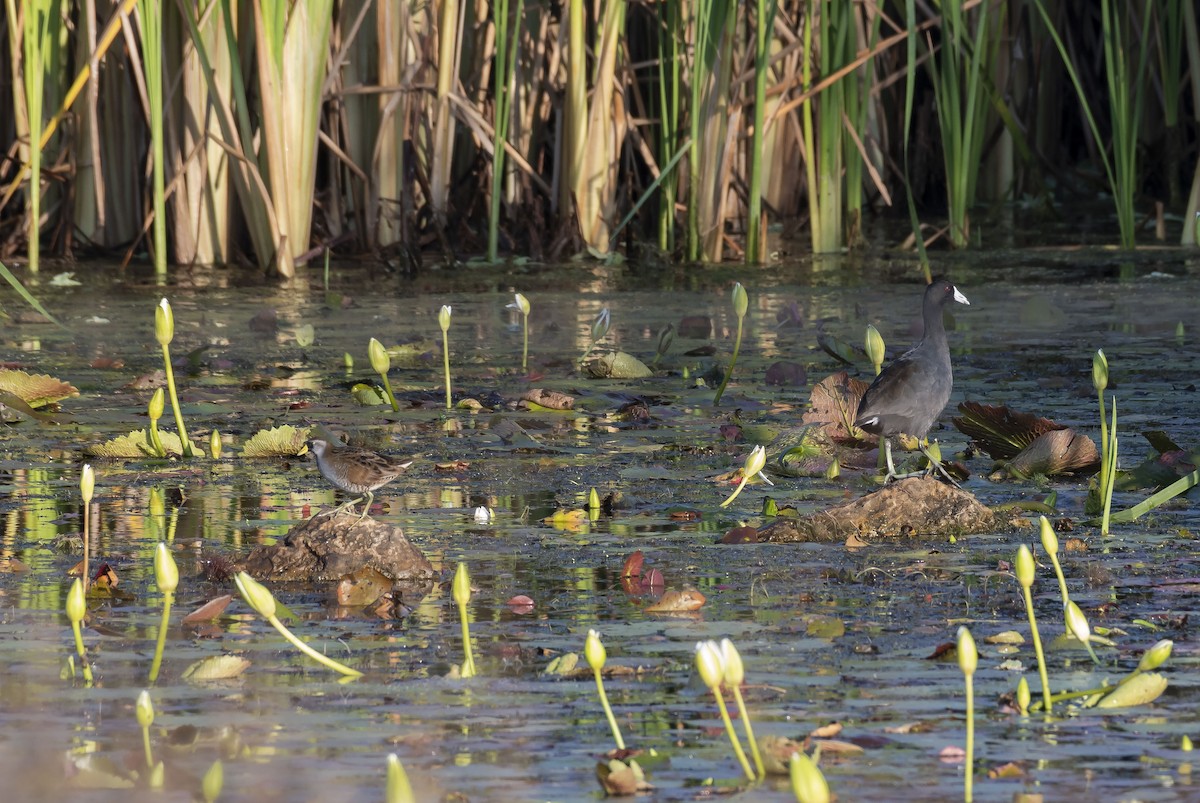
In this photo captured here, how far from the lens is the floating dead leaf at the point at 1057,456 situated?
4461 mm

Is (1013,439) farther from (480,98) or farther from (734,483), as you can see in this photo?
(480,98)

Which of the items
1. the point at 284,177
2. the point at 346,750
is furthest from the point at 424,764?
the point at 284,177

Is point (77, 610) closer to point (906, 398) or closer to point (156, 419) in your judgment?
point (156, 419)

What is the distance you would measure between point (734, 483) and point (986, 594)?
4.05 ft

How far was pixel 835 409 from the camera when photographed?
5074 millimetres

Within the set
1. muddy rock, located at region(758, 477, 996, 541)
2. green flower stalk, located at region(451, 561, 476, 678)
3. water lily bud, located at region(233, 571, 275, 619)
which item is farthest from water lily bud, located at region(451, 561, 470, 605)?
muddy rock, located at region(758, 477, 996, 541)

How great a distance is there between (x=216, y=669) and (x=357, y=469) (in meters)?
1.21

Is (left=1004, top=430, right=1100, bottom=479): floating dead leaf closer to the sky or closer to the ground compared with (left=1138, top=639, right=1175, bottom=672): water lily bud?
closer to the ground

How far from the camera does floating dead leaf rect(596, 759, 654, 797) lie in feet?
7.28

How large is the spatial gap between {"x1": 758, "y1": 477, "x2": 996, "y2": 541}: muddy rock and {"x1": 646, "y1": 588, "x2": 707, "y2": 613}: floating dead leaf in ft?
1.89

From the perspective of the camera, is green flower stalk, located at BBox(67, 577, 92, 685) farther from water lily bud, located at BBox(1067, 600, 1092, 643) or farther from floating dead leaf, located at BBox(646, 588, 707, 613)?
water lily bud, located at BBox(1067, 600, 1092, 643)

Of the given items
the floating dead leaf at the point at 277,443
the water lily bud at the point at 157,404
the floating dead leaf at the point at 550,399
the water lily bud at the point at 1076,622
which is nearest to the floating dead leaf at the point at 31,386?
the floating dead leaf at the point at 277,443

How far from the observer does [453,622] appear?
3145 millimetres

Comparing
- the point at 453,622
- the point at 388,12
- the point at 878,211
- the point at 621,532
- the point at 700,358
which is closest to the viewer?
the point at 453,622
